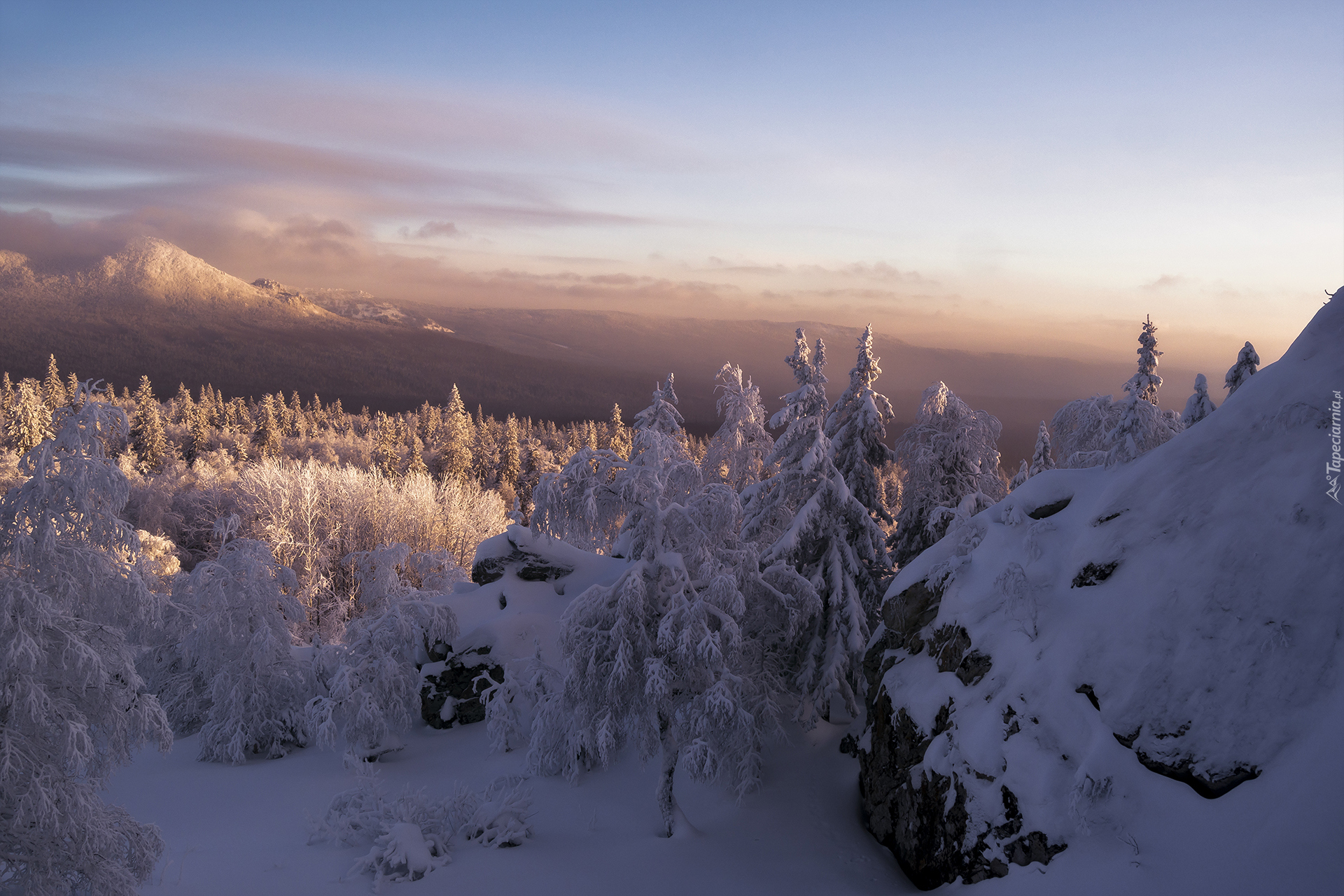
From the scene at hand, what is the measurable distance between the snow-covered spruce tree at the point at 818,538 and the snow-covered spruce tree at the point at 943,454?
10.8 feet

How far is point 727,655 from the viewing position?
13055 mm

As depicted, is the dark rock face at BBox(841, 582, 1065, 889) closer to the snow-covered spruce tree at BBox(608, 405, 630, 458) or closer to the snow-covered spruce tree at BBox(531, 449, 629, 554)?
the snow-covered spruce tree at BBox(531, 449, 629, 554)

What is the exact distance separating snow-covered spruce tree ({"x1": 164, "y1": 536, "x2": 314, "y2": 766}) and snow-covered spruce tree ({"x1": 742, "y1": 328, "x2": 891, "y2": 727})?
44.2 ft

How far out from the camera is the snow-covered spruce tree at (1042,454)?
26047mm

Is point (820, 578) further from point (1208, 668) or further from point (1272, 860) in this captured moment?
point (1272, 860)

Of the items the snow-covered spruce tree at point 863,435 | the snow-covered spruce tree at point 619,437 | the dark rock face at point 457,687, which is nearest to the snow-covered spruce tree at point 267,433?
the snow-covered spruce tree at point 619,437

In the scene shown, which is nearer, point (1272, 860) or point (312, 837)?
point (1272, 860)

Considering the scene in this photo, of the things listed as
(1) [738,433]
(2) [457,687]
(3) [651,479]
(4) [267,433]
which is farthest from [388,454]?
(3) [651,479]

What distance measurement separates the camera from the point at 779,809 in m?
14.6

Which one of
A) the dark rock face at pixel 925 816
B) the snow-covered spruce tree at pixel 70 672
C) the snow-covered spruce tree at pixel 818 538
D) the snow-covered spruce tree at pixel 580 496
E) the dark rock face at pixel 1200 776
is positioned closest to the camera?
the snow-covered spruce tree at pixel 70 672

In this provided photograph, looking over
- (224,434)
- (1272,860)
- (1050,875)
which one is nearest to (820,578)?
(1050,875)

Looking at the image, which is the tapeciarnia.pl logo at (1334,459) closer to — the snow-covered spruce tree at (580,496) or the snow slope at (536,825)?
the snow slope at (536,825)

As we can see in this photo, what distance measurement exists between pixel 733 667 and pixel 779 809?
3.41 meters

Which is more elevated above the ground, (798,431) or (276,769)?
(798,431)
